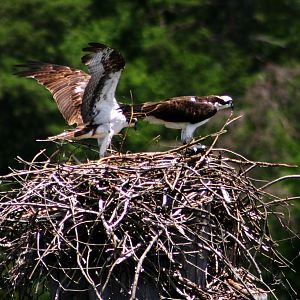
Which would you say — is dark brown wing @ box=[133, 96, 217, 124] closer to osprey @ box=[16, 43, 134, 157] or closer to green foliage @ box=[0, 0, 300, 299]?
osprey @ box=[16, 43, 134, 157]

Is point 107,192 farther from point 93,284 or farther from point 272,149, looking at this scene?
point 272,149

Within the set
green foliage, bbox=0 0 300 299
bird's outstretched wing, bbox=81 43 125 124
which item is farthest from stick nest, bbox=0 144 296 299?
green foliage, bbox=0 0 300 299

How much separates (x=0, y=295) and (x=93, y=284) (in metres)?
1.25

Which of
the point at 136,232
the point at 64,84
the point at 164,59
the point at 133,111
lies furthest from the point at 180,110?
the point at 164,59

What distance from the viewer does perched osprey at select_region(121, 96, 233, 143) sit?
8.42m

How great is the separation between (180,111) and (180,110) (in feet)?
0.03

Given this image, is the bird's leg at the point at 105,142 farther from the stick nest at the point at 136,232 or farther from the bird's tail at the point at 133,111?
the stick nest at the point at 136,232

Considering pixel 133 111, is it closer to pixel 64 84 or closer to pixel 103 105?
pixel 103 105

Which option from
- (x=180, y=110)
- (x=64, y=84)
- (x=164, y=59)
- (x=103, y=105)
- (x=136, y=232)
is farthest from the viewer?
(x=164, y=59)

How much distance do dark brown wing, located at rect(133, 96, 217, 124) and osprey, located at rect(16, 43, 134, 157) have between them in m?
0.17

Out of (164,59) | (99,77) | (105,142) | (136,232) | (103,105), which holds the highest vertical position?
(136,232)

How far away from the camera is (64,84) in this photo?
28.7ft

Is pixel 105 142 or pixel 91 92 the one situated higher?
pixel 91 92

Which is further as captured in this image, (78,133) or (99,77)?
(78,133)
